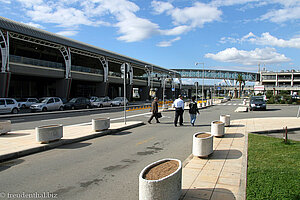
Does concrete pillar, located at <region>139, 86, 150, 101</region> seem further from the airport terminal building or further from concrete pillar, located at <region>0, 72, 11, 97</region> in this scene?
concrete pillar, located at <region>0, 72, 11, 97</region>

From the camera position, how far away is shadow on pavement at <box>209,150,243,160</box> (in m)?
6.86

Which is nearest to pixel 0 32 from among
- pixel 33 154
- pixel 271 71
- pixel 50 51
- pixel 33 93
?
pixel 50 51

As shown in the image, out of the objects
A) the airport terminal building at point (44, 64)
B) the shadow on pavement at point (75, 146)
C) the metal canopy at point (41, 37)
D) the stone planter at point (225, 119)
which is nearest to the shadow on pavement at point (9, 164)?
the shadow on pavement at point (75, 146)

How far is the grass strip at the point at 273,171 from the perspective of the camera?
171 inches

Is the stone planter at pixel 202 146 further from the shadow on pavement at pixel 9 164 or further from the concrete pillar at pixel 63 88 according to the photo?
the concrete pillar at pixel 63 88

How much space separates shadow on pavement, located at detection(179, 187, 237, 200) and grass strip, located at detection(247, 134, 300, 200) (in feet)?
1.29

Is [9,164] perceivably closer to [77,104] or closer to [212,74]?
[77,104]

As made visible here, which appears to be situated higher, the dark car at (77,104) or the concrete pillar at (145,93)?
the concrete pillar at (145,93)

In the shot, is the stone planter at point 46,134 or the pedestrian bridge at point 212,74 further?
the pedestrian bridge at point 212,74

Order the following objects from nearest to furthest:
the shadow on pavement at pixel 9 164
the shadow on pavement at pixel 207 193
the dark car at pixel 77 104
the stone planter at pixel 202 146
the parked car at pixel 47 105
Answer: the shadow on pavement at pixel 207 193
the shadow on pavement at pixel 9 164
the stone planter at pixel 202 146
the parked car at pixel 47 105
the dark car at pixel 77 104

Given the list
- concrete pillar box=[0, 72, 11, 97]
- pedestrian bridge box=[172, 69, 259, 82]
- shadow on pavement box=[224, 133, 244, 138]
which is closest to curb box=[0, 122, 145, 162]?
shadow on pavement box=[224, 133, 244, 138]

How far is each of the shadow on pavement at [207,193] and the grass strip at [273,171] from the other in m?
0.39

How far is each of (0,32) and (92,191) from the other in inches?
1145

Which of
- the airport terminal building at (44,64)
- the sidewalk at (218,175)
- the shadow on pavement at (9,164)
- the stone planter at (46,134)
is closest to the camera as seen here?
the sidewalk at (218,175)
